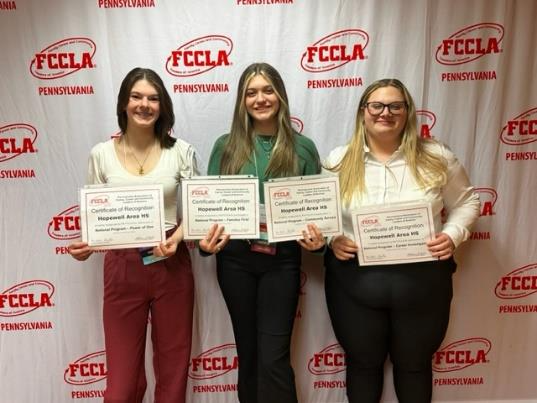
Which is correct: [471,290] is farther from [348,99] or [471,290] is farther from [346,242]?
[348,99]

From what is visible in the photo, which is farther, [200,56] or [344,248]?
[200,56]

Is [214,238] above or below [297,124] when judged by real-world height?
below

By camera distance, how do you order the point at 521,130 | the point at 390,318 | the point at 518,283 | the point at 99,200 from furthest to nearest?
the point at 518,283, the point at 521,130, the point at 390,318, the point at 99,200

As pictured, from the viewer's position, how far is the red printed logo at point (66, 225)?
6.73 feet

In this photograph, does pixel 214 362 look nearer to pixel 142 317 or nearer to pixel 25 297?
pixel 142 317

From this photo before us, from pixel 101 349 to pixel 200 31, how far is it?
5.23 ft

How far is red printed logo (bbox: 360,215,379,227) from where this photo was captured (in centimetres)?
157

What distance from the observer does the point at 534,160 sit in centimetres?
206

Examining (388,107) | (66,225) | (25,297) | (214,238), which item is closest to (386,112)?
(388,107)

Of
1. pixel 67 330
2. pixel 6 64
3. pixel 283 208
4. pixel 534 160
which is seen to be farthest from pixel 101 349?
pixel 534 160

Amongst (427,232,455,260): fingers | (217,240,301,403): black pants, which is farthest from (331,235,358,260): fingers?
(427,232,455,260): fingers

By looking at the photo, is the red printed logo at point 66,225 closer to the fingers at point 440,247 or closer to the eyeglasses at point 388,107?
the eyeglasses at point 388,107

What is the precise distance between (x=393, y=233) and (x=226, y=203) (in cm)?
62

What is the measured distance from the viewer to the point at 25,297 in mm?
2107
